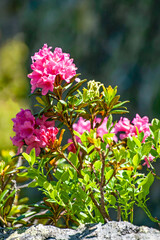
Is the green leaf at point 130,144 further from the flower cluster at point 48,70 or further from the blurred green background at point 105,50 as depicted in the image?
the blurred green background at point 105,50

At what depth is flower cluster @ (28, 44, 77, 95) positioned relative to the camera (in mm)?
743

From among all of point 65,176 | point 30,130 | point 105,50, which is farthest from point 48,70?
point 105,50

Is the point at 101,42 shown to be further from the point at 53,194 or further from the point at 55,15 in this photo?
the point at 53,194

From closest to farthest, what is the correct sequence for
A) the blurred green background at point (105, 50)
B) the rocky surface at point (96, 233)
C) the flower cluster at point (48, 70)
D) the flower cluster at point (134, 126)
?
the rocky surface at point (96, 233)
the flower cluster at point (48, 70)
the flower cluster at point (134, 126)
the blurred green background at point (105, 50)

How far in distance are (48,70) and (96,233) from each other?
1.24 ft

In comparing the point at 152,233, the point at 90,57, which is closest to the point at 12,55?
the point at 90,57

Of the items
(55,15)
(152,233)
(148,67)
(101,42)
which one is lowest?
(152,233)

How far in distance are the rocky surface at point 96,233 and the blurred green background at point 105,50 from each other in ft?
6.41

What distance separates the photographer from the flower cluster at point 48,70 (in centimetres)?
74

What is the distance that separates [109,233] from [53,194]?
0.44 feet

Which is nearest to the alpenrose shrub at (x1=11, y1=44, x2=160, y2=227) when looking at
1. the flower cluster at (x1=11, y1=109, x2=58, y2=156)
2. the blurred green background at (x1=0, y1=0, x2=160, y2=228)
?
the flower cluster at (x1=11, y1=109, x2=58, y2=156)

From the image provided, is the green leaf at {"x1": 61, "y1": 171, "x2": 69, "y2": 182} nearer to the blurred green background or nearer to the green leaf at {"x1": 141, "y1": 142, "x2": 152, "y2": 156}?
the green leaf at {"x1": 141, "y1": 142, "x2": 152, "y2": 156}

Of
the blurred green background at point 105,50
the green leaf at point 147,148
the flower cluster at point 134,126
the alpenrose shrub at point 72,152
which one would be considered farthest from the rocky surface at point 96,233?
the blurred green background at point 105,50

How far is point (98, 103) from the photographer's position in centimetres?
78
